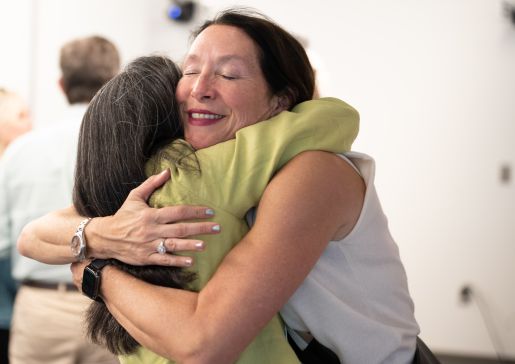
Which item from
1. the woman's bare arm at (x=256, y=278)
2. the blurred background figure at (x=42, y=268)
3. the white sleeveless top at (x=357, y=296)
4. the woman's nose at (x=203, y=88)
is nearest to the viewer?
the woman's bare arm at (x=256, y=278)

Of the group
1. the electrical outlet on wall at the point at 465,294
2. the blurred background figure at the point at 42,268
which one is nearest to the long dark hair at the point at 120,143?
the blurred background figure at the point at 42,268

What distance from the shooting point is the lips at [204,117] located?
52.8 inches

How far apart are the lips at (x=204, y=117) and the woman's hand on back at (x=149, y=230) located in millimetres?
183

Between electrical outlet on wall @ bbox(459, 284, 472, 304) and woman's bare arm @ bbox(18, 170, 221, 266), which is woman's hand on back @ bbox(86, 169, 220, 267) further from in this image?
electrical outlet on wall @ bbox(459, 284, 472, 304)

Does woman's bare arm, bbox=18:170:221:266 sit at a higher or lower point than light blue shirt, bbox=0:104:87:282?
higher

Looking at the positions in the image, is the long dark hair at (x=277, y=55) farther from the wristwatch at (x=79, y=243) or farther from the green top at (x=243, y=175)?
the wristwatch at (x=79, y=243)

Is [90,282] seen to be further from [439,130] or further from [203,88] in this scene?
[439,130]

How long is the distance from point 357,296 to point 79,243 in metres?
0.57

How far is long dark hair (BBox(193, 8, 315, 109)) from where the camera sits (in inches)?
53.4

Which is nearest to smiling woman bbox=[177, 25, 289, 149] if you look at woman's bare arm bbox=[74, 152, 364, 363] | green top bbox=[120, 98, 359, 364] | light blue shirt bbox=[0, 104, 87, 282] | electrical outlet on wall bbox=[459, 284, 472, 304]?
green top bbox=[120, 98, 359, 364]

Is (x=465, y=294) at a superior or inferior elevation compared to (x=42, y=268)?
inferior

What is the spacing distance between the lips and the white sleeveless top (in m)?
0.29

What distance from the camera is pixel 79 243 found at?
51.4 inches

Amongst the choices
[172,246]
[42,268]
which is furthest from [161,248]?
[42,268]
